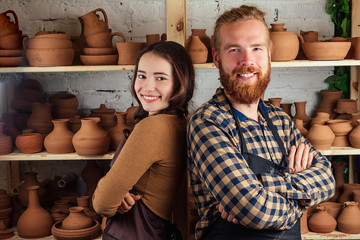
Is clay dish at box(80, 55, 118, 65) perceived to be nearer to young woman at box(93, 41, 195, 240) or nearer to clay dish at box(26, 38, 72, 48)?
clay dish at box(26, 38, 72, 48)

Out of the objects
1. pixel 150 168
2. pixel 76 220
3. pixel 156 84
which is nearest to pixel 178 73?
pixel 156 84

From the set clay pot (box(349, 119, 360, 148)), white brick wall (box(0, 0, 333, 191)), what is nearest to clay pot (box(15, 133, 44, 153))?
white brick wall (box(0, 0, 333, 191))

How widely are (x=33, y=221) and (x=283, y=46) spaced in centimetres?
183

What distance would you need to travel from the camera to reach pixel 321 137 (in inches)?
100

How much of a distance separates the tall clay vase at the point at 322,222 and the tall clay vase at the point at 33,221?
5.36 ft

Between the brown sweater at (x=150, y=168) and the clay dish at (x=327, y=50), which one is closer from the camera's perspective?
the brown sweater at (x=150, y=168)

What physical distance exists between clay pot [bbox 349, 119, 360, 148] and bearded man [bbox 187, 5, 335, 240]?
89cm

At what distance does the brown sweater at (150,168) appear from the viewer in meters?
1.65

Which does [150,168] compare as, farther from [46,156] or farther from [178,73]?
[46,156]

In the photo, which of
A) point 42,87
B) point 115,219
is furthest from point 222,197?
point 42,87

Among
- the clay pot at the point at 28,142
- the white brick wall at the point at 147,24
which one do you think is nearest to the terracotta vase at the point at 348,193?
the white brick wall at the point at 147,24

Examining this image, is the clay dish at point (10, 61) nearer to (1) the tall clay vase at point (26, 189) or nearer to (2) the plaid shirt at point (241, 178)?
(1) the tall clay vase at point (26, 189)

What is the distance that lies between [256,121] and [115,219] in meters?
0.72

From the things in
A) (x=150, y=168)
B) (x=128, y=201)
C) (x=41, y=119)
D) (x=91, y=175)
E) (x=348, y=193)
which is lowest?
(x=348, y=193)
